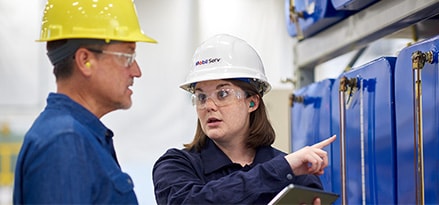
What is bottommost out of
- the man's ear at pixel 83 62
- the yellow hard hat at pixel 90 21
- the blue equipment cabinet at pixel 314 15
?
the man's ear at pixel 83 62

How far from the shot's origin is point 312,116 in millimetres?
2977

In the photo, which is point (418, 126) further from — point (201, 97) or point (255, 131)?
point (201, 97)

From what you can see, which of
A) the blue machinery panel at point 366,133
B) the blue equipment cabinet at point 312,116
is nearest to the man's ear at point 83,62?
the blue machinery panel at point 366,133

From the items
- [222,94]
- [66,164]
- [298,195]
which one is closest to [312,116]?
[222,94]

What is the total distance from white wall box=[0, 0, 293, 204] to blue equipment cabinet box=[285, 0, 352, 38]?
73.3 inches

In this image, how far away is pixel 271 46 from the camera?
5391 mm

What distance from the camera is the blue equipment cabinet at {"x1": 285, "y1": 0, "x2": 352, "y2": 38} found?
9.28 ft

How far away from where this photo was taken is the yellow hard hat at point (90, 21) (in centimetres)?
148

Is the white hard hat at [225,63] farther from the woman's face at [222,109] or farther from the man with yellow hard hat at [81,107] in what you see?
the man with yellow hard hat at [81,107]

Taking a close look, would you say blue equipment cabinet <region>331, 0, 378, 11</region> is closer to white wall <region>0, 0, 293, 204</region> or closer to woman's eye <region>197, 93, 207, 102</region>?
woman's eye <region>197, 93, 207, 102</region>

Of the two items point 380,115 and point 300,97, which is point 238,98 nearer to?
point 380,115

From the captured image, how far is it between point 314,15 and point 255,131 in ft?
3.20

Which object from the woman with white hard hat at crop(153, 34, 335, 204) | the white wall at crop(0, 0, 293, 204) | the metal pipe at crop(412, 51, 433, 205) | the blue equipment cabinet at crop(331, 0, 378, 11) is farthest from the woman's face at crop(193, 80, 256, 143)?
the white wall at crop(0, 0, 293, 204)

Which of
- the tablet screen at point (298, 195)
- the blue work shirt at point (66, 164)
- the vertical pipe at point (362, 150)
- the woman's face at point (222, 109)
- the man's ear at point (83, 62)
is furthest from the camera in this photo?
the vertical pipe at point (362, 150)
